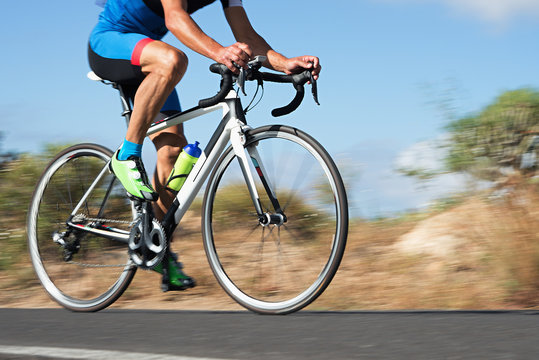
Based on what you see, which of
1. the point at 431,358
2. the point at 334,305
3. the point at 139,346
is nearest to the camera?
the point at 431,358

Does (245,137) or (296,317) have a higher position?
(245,137)

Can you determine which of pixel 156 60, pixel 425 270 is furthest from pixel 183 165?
pixel 425 270

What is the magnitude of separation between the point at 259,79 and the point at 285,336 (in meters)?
1.48

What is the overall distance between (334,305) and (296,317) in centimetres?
198

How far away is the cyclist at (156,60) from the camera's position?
12.5 feet

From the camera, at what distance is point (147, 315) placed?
3883 millimetres

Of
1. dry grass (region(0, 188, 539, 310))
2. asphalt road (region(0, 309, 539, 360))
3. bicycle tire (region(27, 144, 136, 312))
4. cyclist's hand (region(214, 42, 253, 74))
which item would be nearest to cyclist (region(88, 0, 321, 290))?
cyclist's hand (region(214, 42, 253, 74))

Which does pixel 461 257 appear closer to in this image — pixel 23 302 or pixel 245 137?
pixel 245 137

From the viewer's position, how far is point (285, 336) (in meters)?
3.00

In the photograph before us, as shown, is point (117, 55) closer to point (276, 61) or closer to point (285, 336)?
point (276, 61)

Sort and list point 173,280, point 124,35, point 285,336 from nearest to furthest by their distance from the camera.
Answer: point 285,336 → point 124,35 → point 173,280

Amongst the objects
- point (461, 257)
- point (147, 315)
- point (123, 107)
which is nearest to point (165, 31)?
point (123, 107)

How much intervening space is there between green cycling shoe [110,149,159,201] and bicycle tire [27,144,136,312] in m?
0.29

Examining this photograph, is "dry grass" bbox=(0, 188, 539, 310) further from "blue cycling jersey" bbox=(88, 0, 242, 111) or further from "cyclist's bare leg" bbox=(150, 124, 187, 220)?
"blue cycling jersey" bbox=(88, 0, 242, 111)
